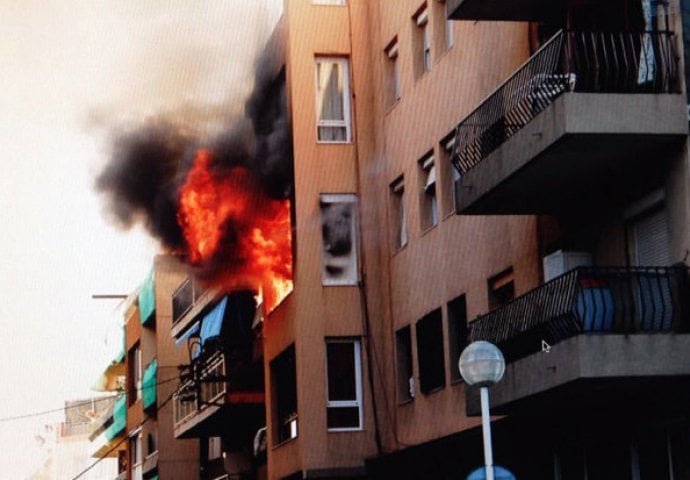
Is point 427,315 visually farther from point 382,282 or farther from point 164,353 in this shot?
point 164,353

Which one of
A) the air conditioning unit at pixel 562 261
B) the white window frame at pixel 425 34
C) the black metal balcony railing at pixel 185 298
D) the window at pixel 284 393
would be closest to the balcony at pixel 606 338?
the air conditioning unit at pixel 562 261

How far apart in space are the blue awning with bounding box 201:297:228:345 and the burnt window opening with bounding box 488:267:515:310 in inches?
479

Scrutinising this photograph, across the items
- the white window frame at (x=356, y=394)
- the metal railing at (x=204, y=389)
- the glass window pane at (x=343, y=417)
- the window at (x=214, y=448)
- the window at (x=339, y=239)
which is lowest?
the glass window pane at (x=343, y=417)

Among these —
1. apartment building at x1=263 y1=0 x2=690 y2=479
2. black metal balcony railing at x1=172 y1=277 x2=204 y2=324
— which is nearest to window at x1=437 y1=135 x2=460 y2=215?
apartment building at x1=263 y1=0 x2=690 y2=479

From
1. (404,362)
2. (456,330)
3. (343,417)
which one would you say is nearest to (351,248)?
(404,362)

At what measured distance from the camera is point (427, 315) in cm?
2839

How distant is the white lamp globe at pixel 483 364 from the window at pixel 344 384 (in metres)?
14.2

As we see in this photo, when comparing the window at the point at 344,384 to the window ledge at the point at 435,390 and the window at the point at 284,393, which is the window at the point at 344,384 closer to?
the window at the point at 284,393

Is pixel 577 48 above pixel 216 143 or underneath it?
underneath

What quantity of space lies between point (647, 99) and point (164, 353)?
3402 centimetres

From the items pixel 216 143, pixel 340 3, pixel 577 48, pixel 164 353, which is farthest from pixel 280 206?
pixel 164 353

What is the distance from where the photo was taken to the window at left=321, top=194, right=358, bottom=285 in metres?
31.2

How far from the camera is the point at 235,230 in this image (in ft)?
118

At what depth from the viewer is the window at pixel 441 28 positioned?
28.1 meters
